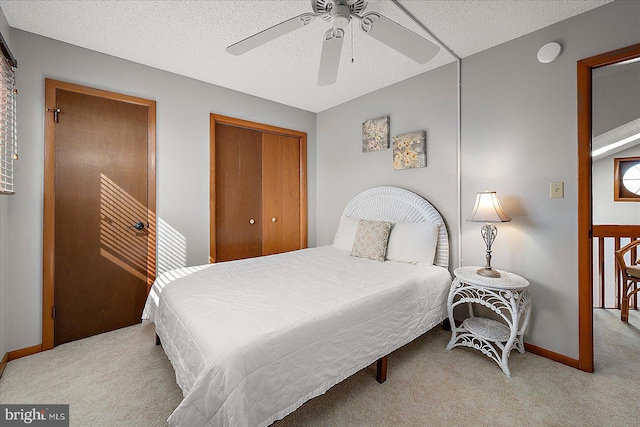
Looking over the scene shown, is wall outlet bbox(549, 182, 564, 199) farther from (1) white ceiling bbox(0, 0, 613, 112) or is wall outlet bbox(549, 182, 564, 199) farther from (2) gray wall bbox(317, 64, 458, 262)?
(1) white ceiling bbox(0, 0, 613, 112)

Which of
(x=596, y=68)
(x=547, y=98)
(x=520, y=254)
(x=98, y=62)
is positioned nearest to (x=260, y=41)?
(x=98, y=62)

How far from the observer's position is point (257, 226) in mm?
3572

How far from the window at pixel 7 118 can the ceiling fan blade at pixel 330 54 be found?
201 cm

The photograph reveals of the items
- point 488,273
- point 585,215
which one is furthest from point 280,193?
point 585,215

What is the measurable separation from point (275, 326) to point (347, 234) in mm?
2028

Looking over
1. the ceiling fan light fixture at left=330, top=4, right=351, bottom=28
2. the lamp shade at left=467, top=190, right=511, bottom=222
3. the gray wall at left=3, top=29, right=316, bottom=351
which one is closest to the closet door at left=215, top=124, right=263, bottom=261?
the gray wall at left=3, top=29, right=316, bottom=351

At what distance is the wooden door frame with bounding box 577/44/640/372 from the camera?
1890mm

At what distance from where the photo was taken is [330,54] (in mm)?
1736

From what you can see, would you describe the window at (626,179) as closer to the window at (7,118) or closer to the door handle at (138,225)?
the door handle at (138,225)

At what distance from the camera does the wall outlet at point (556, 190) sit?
2010mm

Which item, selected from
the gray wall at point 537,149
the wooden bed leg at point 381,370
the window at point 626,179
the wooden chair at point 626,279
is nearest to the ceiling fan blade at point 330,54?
the gray wall at point 537,149

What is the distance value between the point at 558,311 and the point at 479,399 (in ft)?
3.30

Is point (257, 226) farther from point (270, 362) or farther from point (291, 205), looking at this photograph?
point (270, 362)

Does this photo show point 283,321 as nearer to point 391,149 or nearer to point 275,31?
point 275,31
